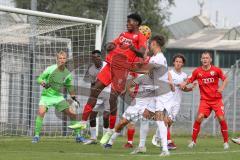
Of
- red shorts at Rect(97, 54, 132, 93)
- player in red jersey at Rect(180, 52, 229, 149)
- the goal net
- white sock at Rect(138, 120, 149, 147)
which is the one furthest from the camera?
the goal net

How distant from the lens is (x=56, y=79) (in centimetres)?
1806

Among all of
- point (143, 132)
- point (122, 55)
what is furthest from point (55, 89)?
point (143, 132)

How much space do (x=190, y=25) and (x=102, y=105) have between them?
80195 mm

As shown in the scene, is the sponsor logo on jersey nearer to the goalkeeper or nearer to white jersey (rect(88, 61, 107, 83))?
white jersey (rect(88, 61, 107, 83))

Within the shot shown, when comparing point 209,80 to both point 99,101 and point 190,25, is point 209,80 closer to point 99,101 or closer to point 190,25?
point 99,101

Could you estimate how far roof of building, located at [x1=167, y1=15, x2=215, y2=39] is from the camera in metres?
93.8

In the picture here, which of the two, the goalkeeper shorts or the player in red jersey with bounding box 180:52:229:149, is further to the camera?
the goalkeeper shorts

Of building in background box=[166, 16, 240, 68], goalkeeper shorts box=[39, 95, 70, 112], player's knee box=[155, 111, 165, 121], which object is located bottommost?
player's knee box=[155, 111, 165, 121]

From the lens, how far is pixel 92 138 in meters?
17.4

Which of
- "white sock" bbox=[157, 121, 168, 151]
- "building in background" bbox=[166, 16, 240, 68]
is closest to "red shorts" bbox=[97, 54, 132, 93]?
"white sock" bbox=[157, 121, 168, 151]

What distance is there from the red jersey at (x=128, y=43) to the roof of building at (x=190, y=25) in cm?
7639

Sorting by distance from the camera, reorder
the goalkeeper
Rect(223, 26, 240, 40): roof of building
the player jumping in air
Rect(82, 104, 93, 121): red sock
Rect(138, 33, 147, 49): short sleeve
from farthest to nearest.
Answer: Rect(223, 26, 240, 40): roof of building
the player jumping in air
the goalkeeper
Rect(82, 104, 93, 121): red sock
Rect(138, 33, 147, 49): short sleeve

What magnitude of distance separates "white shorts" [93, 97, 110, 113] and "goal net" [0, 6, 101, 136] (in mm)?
1624

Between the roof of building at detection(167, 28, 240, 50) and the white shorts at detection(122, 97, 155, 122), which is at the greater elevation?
the roof of building at detection(167, 28, 240, 50)
